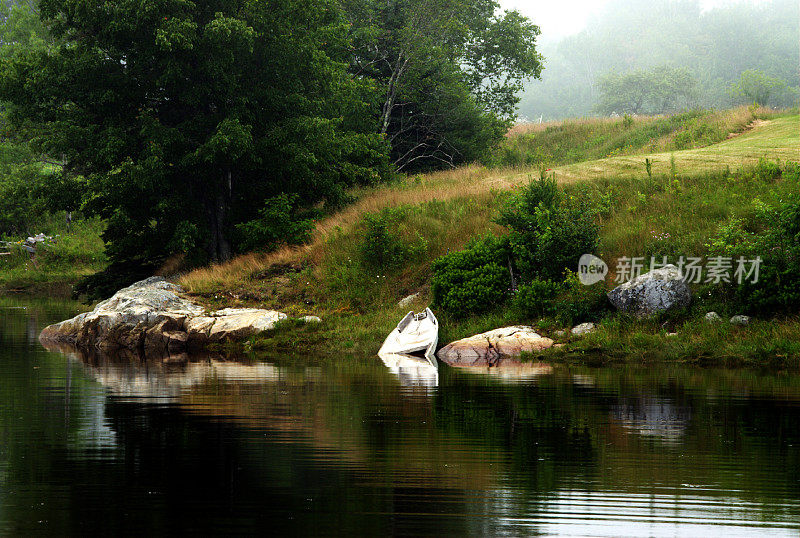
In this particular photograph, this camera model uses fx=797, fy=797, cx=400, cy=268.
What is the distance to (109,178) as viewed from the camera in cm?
2792

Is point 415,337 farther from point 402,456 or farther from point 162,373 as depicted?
point 402,456

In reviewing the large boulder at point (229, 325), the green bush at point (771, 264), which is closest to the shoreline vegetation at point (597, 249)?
the green bush at point (771, 264)

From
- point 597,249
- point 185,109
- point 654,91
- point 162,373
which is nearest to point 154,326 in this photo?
point 162,373

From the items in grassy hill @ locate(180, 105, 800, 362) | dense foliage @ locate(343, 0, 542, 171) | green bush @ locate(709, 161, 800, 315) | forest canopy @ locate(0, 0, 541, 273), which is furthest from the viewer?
dense foliage @ locate(343, 0, 542, 171)

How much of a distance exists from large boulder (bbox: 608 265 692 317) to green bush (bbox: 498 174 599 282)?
1.91 m

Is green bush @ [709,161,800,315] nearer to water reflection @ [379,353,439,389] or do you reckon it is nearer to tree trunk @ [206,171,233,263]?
water reflection @ [379,353,439,389]

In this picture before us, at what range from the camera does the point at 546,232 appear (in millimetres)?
22594

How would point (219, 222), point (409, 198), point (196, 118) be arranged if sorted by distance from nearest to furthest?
point (196, 118), point (409, 198), point (219, 222)

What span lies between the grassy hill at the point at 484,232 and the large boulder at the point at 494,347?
2.46ft

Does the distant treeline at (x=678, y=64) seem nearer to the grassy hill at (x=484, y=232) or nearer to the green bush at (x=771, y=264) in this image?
the grassy hill at (x=484, y=232)

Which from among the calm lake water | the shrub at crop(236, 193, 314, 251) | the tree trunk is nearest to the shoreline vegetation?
the shrub at crop(236, 193, 314, 251)

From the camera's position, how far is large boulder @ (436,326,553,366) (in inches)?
774

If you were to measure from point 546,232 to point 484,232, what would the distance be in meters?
3.99

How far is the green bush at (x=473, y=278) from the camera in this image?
884 inches
